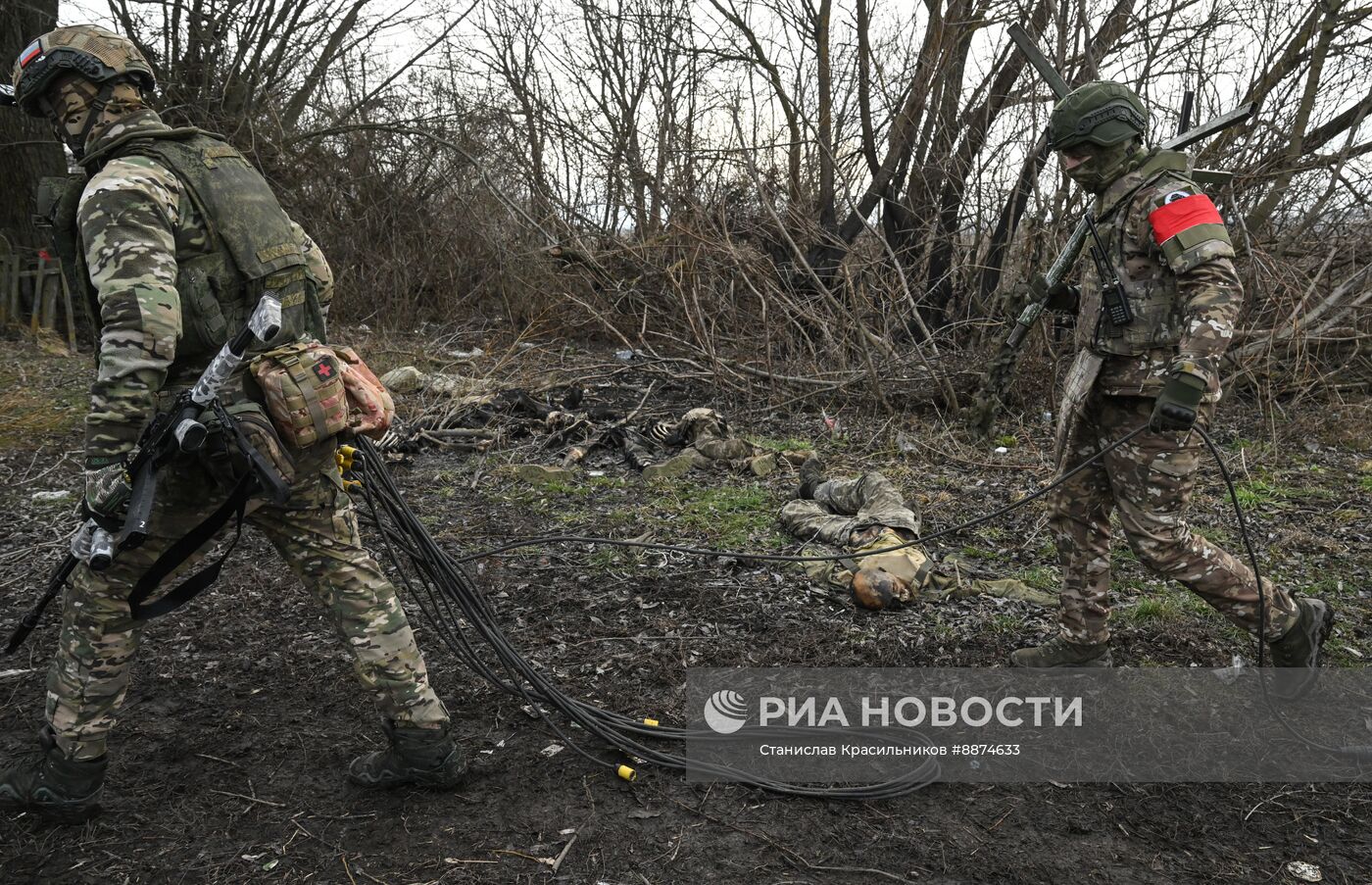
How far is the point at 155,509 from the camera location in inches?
98.7

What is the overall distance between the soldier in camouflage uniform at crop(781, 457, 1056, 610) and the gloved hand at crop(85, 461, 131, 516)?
8.61ft

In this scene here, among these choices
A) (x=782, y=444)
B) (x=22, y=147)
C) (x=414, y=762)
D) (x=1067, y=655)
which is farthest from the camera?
(x=22, y=147)

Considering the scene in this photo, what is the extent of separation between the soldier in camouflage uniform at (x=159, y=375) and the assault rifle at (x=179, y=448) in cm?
5

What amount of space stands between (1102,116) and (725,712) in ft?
7.74

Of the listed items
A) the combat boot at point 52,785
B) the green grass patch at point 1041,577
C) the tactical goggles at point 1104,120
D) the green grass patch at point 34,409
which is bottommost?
the combat boot at point 52,785

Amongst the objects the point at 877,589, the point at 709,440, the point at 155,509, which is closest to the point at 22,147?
the point at 709,440

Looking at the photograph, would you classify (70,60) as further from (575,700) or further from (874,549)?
(874,549)

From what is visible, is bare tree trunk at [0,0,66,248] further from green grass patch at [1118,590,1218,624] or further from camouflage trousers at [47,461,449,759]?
green grass patch at [1118,590,1218,624]

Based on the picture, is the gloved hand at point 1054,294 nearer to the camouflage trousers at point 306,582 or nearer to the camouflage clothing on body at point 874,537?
the camouflage clothing on body at point 874,537

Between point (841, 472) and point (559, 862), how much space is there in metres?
3.99

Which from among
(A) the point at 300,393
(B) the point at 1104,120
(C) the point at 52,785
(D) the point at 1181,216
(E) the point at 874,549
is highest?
(B) the point at 1104,120

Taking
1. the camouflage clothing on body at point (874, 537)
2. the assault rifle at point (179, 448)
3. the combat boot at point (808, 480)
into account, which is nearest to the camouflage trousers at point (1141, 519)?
the camouflage clothing on body at point (874, 537)

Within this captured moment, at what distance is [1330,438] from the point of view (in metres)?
6.81

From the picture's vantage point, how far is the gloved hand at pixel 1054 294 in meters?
3.60
